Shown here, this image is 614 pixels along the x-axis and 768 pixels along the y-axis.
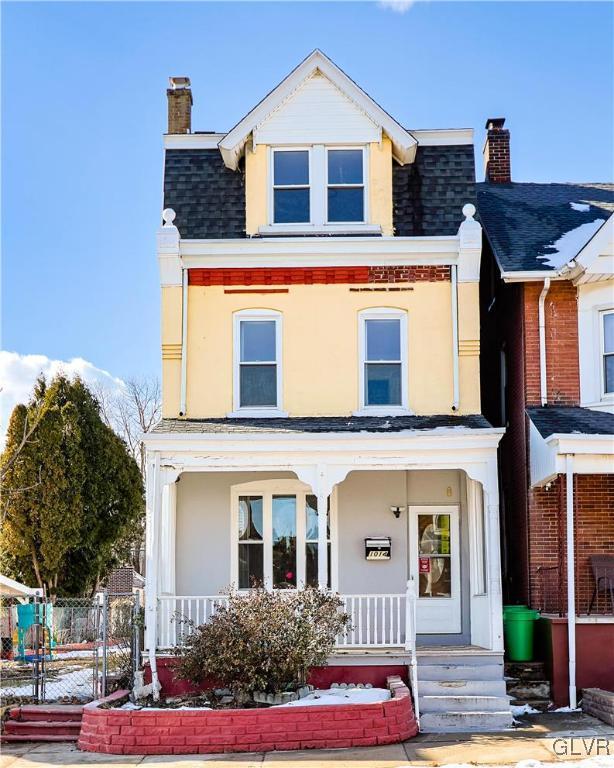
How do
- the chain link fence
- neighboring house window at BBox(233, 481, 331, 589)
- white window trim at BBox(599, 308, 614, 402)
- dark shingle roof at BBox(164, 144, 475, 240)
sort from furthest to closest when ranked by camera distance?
dark shingle roof at BBox(164, 144, 475, 240) → neighboring house window at BBox(233, 481, 331, 589) → white window trim at BBox(599, 308, 614, 402) → the chain link fence

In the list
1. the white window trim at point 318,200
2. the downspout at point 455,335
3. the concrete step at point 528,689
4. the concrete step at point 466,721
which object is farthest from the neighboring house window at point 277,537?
A: the white window trim at point 318,200

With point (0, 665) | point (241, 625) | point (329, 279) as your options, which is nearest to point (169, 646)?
point (241, 625)

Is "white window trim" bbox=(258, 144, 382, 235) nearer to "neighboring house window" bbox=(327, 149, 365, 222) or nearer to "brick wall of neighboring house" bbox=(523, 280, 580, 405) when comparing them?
"neighboring house window" bbox=(327, 149, 365, 222)

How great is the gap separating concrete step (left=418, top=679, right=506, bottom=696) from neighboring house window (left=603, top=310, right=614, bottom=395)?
5.12 metres

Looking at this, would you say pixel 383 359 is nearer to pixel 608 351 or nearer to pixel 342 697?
pixel 608 351

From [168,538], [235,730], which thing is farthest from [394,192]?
[235,730]

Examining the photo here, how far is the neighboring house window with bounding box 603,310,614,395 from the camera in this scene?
55.3ft

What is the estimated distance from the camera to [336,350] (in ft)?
56.8

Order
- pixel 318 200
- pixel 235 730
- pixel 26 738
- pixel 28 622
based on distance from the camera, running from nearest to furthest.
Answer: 1. pixel 235 730
2. pixel 26 738
3. pixel 28 622
4. pixel 318 200

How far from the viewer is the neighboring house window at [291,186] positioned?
→ 705 inches

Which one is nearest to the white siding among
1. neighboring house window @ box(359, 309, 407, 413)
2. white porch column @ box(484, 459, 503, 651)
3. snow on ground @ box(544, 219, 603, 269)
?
neighboring house window @ box(359, 309, 407, 413)

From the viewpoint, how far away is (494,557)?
15250mm

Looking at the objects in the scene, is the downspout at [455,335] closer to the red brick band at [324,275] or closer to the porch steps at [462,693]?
the red brick band at [324,275]

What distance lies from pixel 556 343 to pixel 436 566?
4.09 meters
